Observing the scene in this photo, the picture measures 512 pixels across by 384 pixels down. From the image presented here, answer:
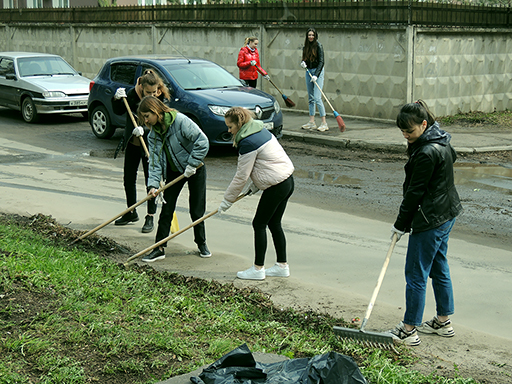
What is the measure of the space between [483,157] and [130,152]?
691cm

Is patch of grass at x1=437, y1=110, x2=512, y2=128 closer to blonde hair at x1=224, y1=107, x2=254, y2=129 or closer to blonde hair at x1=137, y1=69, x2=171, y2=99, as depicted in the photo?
blonde hair at x1=137, y1=69, x2=171, y2=99

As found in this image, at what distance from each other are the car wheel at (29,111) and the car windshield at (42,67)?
90 cm

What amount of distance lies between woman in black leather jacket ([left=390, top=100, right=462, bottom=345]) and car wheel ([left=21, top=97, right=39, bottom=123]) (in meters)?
13.1

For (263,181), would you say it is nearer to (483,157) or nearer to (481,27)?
(483,157)

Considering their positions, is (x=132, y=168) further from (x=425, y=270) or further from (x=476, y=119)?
(x=476, y=119)

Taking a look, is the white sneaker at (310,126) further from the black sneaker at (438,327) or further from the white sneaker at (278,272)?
the black sneaker at (438,327)

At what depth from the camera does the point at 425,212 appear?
4.76 m

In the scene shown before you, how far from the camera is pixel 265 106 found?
12.4 meters

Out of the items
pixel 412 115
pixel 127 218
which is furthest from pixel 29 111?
pixel 412 115

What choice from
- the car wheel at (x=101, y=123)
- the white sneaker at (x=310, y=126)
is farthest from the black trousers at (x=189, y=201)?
the white sneaker at (x=310, y=126)

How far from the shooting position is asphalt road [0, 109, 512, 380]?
5449mm

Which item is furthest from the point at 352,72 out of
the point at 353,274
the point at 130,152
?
the point at 353,274

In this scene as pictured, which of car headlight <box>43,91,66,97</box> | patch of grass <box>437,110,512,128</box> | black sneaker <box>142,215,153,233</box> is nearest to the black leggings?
black sneaker <box>142,215,153,233</box>

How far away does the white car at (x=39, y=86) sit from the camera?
15.9 m
